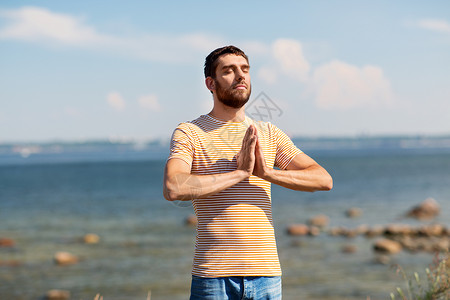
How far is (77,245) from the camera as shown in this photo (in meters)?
28.2

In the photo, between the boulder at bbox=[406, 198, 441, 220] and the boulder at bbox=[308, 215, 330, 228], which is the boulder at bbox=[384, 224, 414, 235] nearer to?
the boulder at bbox=[308, 215, 330, 228]

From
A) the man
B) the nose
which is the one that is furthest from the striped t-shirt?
the nose

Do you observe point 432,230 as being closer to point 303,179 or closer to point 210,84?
point 303,179

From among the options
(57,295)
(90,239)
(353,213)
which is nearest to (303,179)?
(57,295)

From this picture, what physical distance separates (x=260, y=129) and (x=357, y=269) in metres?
18.4

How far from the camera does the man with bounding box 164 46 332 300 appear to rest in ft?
10.5

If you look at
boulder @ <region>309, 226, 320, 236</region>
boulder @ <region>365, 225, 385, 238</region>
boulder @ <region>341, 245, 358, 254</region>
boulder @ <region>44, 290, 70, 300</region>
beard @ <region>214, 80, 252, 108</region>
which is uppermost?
beard @ <region>214, 80, 252, 108</region>

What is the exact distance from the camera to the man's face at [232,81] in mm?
3404

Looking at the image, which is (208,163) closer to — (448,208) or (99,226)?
(99,226)

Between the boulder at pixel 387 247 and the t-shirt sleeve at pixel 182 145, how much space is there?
21.1 meters

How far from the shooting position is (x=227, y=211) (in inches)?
130

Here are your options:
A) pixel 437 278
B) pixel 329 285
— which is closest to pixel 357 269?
pixel 329 285

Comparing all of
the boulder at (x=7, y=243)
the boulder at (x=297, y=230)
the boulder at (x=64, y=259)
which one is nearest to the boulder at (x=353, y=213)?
the boulder at (x=297, y=230)

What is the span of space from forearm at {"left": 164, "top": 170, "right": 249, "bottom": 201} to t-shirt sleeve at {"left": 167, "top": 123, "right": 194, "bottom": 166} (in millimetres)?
184
